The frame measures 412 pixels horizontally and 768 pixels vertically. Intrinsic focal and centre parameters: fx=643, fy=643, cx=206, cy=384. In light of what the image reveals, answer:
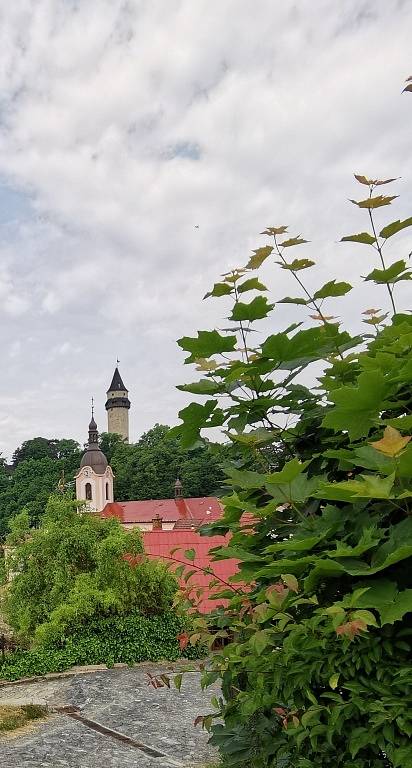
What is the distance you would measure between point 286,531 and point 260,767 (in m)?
0.67

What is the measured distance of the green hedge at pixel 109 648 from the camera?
12.8 meters

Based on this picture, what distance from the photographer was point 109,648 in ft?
44.4

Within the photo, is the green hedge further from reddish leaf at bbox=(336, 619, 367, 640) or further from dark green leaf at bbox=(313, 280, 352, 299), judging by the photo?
reddish leaf at bbox=(336, 619, 367, 640)

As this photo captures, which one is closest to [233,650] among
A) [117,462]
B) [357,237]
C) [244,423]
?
[244,423]

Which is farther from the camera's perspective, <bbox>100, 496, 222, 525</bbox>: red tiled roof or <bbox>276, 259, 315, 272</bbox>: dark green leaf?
<bbox>100, 496, 222, 525</bbox>: red tiled roof

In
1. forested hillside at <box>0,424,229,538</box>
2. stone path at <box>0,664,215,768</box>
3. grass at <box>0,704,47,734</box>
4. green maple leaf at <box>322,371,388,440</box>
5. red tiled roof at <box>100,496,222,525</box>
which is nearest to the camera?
green maple leaf at <box>322,371,388,440</box>

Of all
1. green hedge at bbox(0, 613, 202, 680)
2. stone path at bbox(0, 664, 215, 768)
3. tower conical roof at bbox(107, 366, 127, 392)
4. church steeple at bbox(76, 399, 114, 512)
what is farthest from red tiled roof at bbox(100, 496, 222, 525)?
tower conical roof at bbox(107, 366, 127, 392)

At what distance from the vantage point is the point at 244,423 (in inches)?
74.5

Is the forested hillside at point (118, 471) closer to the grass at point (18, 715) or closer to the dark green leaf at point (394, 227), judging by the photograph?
the grass at point (18, 715)

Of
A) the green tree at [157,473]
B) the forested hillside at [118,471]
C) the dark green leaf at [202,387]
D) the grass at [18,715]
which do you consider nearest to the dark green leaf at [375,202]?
the dark green leaf at [202,387]

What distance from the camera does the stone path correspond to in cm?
693

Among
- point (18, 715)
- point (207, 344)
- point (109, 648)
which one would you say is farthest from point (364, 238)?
point (109, 648)

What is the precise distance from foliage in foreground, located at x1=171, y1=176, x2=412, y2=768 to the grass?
7497 mm

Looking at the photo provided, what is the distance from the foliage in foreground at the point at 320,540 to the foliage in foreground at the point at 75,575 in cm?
1250
